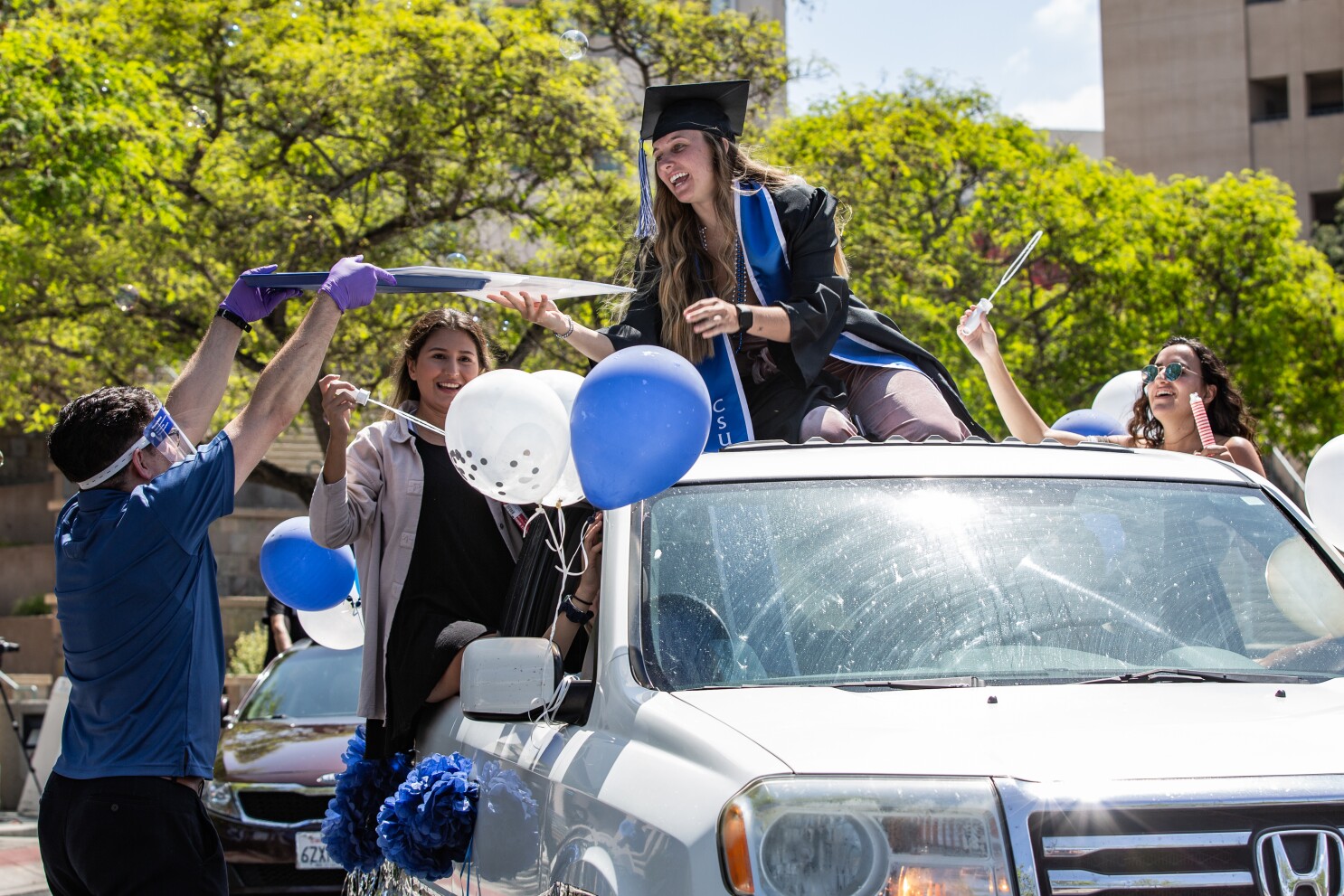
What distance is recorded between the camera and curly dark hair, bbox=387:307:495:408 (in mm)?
5152

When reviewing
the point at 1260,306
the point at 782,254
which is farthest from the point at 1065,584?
the point at 1260,306

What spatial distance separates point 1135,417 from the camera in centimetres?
589

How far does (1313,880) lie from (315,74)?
1466cm

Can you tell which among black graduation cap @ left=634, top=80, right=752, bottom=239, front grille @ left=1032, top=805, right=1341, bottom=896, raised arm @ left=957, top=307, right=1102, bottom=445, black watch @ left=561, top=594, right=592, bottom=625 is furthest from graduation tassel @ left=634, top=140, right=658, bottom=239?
front grille @ left=1032, top=805, right=1341, bottom=896

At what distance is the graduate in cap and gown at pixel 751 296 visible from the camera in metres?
4.72

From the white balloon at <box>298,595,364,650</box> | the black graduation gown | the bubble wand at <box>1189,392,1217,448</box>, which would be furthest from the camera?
the white balloon at <box>298,595,364,650</box>

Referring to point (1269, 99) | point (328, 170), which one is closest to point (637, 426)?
point (328, 170)

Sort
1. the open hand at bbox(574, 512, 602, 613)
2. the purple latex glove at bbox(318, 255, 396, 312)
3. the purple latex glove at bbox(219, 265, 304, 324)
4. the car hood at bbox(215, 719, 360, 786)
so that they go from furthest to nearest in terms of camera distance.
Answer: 1. the car hood at bbox(215, 719, 360, 786)
2. the purple latex glove at bbox(219, 265, 304, 324)
3. the purple latex glove at bbox(318, 255, 396, 312)
4. the open hand at bbox(574, 512, 602, 613)

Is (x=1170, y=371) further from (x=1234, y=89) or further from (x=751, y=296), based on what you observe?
(x=1234, y=89)

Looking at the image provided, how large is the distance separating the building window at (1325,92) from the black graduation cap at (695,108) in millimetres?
42537

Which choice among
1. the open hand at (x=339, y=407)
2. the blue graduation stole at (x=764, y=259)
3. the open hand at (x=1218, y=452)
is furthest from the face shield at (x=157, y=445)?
the open hand at (x=1218, y=452)

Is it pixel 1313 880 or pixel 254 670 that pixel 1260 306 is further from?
pixel 1313 880

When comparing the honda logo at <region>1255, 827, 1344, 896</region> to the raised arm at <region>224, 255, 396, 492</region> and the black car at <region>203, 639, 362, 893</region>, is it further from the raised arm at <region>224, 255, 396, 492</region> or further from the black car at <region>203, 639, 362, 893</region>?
the black car at <region>203, 639, 362, 893</region>

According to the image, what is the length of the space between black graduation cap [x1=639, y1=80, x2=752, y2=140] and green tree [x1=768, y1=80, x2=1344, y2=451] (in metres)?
12.4
